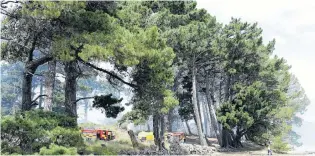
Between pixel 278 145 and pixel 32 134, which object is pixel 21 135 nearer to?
pixel 32 134

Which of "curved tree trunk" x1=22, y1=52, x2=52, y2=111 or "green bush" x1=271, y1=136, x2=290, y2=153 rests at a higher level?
"curved tree trunk" x1=22, y1=52, x2=52, y2=111

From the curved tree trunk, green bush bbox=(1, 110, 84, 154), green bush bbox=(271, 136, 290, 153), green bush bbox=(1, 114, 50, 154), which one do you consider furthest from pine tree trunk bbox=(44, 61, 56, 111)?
green bush bbox=(271, 136, 290, 153)

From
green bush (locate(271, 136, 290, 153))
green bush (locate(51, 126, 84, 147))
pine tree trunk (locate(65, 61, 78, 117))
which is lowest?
green bush (locate(271, 136, 290, 153))

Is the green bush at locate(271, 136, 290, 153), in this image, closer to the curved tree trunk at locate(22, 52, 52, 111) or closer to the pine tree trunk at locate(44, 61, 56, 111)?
the pine tree trunk at locate(44, 61, 56, 111)

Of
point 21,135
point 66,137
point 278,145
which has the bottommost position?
point 278,145

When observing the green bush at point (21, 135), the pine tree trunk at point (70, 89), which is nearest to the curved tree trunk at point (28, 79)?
the pine tree trunk at point (70, 89)

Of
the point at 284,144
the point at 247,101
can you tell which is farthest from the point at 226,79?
the point at 284,144

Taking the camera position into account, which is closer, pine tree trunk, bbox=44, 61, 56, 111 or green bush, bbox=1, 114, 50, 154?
green bush, bbox=1, 114, 50, 154

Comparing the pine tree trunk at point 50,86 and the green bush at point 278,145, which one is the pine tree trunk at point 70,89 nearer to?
the pine tree trunk at point 50,86

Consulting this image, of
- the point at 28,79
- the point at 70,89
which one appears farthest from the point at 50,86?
the point at 28,79

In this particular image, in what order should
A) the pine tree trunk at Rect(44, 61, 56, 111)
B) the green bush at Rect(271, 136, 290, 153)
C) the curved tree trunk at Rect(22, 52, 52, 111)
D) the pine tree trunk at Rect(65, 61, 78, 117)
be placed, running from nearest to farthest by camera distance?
the curved tree trunk at Rect(22, 52, 52, 111) < the pine tree trunk at Rect(65, 61, 78, 117) < the pine tree trunk at Rect(44, 61, 56, 111) < the green bush at Rect(271, 136, 290, 153)

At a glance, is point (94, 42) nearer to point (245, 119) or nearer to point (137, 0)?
point (137, 0)

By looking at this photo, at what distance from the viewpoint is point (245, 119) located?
2520 centimetres

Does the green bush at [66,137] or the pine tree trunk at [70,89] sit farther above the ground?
the pine tree trunk at [70,89]
